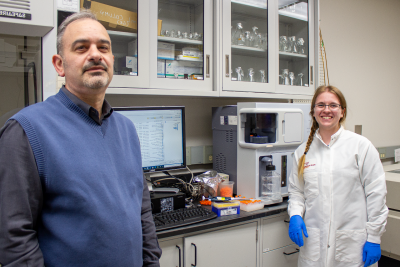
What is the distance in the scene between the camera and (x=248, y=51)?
2.09m

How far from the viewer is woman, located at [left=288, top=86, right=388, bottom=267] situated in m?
1.51

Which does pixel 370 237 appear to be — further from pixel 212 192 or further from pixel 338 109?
pixel 212 192

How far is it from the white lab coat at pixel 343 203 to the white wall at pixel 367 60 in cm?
157

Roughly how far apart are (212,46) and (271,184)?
960 mm

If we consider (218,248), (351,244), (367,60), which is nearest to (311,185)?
(351,244)

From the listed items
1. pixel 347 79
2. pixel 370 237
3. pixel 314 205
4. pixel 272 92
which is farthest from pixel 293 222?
pixel 347 79

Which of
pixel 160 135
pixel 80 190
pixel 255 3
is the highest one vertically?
pixel 255 3

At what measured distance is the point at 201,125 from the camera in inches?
89.4

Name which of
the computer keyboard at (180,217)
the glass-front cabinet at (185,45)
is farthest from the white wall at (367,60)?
the computer keyboard at (180,217)

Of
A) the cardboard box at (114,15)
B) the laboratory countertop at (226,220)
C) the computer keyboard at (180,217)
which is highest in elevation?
the cardboard box at (114,15)

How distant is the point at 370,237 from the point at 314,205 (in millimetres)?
298

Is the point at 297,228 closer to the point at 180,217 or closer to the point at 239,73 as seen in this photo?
the point at 180,217

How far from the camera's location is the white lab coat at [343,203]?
1514 mm

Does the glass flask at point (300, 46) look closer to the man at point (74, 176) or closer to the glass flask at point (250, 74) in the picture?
the glass flask at point (250, 74)
